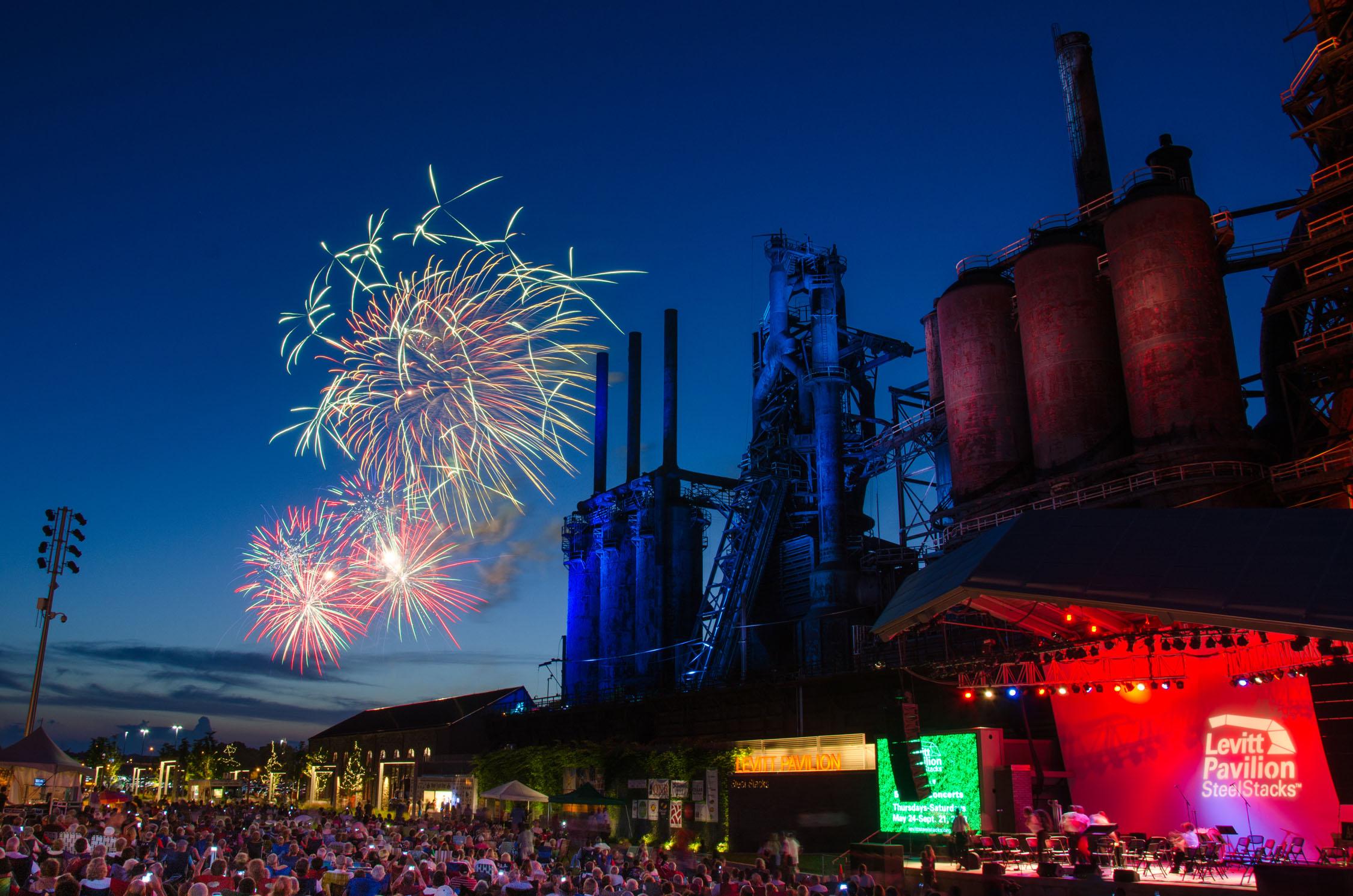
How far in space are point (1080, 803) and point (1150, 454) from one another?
12.5 m

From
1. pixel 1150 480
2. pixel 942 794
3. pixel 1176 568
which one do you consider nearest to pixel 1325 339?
pixel 1150 480

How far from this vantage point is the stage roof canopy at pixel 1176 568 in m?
15.9

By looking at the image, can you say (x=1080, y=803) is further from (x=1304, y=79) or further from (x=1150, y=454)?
A: (x=1304, y=79)

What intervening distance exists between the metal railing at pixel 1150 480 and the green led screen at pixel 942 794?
7375 millimetres

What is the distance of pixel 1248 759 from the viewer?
83.8 feet

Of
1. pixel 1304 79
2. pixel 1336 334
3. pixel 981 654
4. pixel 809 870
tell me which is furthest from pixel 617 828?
pixel 1304 79

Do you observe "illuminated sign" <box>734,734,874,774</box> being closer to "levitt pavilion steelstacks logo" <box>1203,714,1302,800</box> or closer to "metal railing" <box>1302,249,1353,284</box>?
"levitt pavilion steelstacks logo" <box>1203,714,1302,800</box>

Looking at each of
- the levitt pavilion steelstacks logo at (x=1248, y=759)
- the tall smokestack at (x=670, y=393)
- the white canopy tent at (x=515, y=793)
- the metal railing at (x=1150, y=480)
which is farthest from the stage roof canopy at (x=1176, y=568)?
the tall smokestack at (x=670, y=393)

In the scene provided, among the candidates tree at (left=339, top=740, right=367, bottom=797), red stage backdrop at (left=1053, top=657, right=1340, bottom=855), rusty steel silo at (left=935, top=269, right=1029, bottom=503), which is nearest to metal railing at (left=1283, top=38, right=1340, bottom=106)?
rusty steel silo at (left=935, top=269, right=1029, bottom=503)

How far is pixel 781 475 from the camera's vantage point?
57688 mm

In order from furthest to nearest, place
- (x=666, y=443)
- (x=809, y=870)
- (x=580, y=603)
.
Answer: (x=580, y=603)
(x=666, y=443)
(x=809, y=870)

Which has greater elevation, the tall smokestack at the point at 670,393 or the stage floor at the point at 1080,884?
the tall smokestack at the point at 670,393

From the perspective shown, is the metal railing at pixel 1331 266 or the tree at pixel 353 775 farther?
the tree at pixel 353 775

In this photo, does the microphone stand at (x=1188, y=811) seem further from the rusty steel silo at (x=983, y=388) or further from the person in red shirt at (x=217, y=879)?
the person in red shirt at (x=217, y=879)
